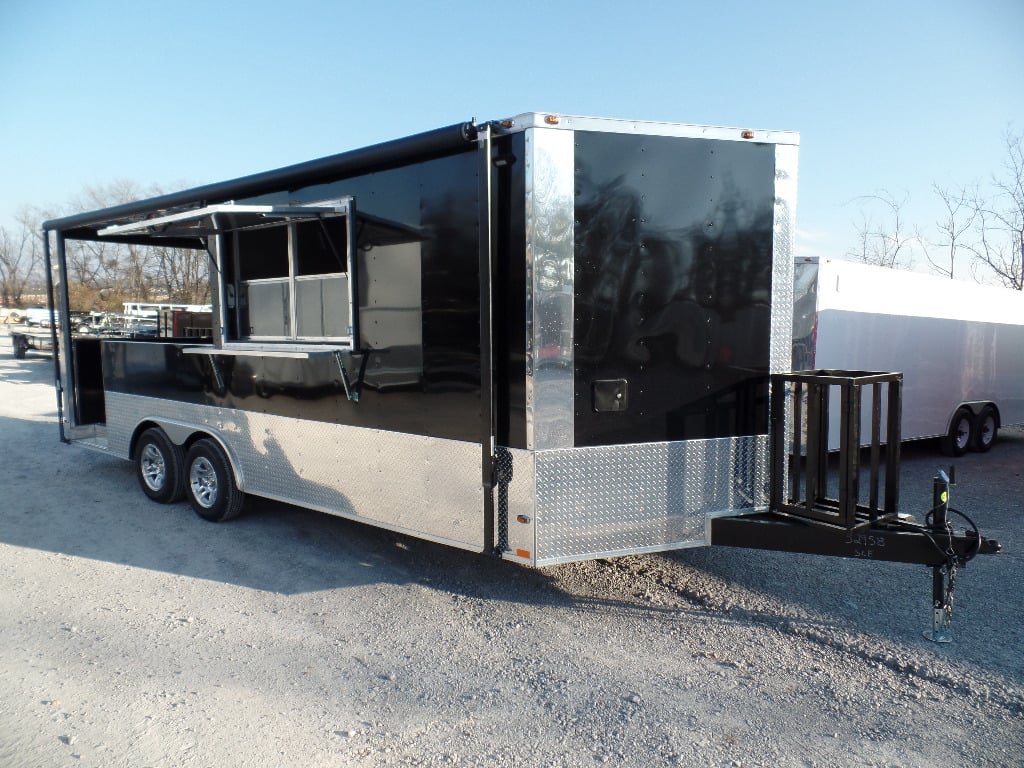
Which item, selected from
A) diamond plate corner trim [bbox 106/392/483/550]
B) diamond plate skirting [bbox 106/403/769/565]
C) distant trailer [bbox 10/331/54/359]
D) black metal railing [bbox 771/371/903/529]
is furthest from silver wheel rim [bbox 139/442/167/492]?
distant trailer [bbox 10/331/54/359]

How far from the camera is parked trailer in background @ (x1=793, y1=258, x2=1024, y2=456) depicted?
7609 millimetres

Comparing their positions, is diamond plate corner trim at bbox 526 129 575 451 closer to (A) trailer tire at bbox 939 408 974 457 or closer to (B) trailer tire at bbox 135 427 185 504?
(B) trailer tire at bbox 135 427 185 504

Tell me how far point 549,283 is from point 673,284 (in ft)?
2.41

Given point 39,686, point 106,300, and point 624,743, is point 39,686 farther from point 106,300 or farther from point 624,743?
point 106,300

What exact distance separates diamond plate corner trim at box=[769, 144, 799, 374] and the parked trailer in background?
351cm

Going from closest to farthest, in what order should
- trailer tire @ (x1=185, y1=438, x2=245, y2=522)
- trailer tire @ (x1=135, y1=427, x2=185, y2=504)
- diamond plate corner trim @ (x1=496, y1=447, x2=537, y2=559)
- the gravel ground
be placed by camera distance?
1. the gravel ground
2. diamond plate corner trim @ (x1=496, y1=447, x2=537, y2=559)
3. trailer tire @ (x1=185, y1=438, x2=245, y2=522)
4. trailer tire @ (x1=135, y1=427, x2=185, y2=504)

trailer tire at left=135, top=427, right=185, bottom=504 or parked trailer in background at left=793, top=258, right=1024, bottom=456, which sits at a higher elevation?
parked trailer in background at left=793, top=258, right=1024, bottom=456

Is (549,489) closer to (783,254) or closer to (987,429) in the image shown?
(783,254)

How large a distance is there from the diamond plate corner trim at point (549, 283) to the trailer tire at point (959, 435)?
7.94 m

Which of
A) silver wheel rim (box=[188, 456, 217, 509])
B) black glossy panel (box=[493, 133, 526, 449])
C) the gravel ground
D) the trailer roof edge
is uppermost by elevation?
the trailer roof edge

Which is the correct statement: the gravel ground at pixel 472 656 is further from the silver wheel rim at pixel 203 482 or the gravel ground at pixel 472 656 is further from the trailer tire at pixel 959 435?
the trailer tire at pixel 959 435

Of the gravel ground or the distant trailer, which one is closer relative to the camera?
the gravel ground

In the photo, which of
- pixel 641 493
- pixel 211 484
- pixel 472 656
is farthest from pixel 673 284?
pixel 211 484

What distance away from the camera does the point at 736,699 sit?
10.5ft
